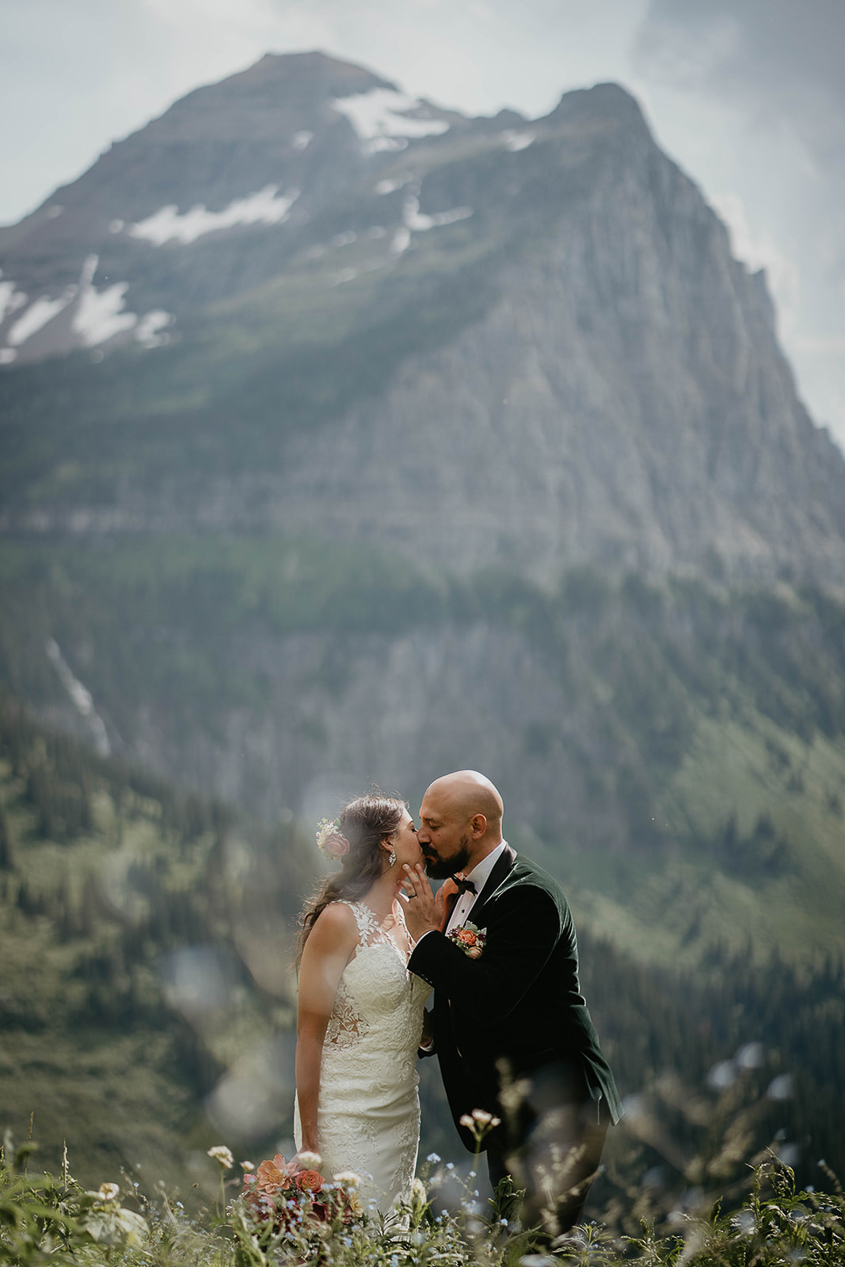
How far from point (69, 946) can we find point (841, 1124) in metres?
83.0

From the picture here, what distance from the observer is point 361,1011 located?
6.07 m

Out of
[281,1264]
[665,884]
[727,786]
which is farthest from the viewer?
[727,786]

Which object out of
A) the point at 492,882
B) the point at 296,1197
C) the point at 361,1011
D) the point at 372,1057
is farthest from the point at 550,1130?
the point at 296,1197

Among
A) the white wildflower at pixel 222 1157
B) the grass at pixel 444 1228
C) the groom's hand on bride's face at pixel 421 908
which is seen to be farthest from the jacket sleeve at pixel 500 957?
the white wildflower at pixel 222 1157

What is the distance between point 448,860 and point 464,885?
278mm

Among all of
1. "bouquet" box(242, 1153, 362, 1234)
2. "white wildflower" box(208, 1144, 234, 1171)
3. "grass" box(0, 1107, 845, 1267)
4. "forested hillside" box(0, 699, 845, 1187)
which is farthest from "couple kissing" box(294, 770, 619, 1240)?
"forested hillside" box(0, 699, 845, 1187)

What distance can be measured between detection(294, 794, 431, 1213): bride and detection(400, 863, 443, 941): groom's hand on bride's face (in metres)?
0.17

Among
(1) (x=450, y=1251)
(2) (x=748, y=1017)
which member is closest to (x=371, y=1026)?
(1) (x=450, y=1251)

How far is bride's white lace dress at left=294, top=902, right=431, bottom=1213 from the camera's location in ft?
19.6

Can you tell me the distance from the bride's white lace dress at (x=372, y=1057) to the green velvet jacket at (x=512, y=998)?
0.94ft

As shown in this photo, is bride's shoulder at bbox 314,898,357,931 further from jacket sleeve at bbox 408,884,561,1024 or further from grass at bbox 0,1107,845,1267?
grass at bbox 0,1107,845,1267

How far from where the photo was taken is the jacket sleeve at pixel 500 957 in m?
5.43

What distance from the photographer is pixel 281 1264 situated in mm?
4258

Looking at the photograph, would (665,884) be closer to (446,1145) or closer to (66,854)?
(446,1145)
